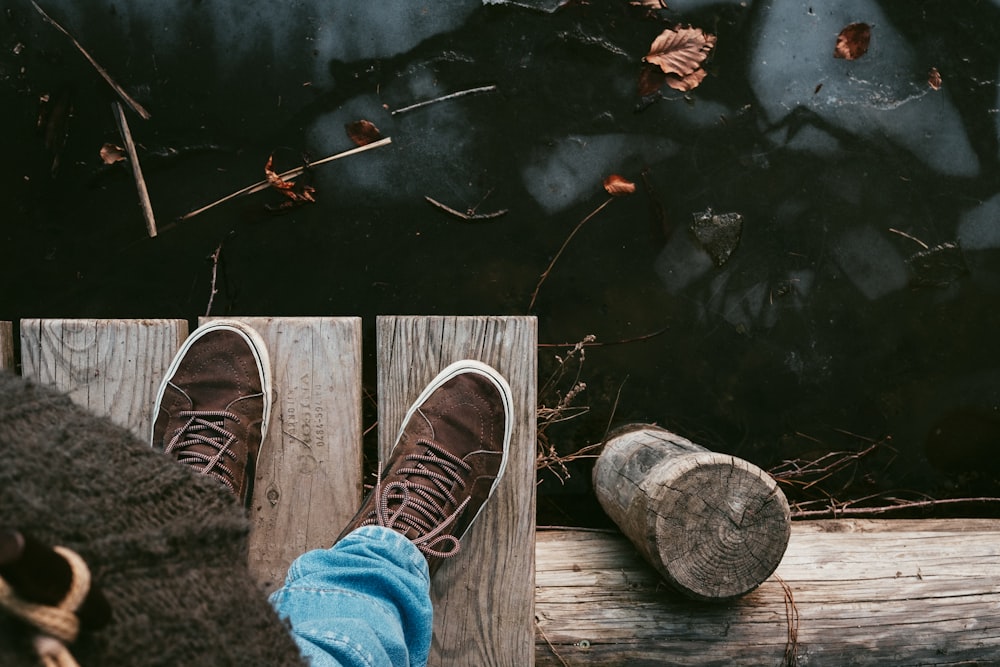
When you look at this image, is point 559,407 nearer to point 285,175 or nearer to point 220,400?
point 220,400

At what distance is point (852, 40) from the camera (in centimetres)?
234

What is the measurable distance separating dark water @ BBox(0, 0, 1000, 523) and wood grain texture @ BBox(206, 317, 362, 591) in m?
0.50

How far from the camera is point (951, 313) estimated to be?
2430 millimetres

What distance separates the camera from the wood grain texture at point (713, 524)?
1605mm

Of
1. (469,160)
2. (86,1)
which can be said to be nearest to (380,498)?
(469,160)

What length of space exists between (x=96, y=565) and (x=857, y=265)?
95.3 inches

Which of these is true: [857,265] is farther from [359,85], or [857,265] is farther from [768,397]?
[359,85]

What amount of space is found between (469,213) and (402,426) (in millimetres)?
816

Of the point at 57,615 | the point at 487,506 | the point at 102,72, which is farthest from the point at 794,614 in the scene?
the point at 102,72

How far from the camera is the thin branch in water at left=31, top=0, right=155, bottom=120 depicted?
2.22 m

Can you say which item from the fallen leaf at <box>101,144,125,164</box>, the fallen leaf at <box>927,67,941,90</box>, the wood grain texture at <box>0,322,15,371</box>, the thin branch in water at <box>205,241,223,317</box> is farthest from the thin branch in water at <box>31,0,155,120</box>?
the fallen leaf at <box>927,67,941,90</box>

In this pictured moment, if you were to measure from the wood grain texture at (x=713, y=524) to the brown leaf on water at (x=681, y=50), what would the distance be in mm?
1362

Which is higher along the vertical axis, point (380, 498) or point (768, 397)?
point (380, 498)

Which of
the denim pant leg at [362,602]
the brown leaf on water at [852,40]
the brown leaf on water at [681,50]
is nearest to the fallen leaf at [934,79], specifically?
the brown leaf on water at [852,40]
